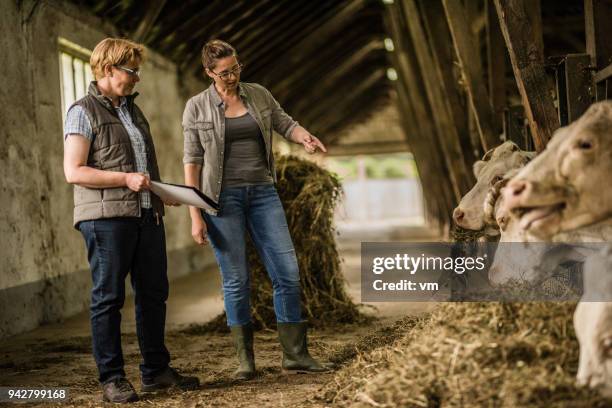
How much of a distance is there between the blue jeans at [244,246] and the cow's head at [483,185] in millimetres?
1011

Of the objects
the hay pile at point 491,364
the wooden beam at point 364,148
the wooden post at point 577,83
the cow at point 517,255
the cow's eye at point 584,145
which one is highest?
the wooden beam at point 364,148

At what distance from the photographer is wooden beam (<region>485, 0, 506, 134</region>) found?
650 centimetres

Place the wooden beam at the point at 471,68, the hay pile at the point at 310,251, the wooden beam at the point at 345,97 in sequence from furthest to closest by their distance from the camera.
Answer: the wooden beam at the point at 345,97 < the wooden beam at the point at 471,68 < the hay pile at the point at 310,251

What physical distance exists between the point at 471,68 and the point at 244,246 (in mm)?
3463

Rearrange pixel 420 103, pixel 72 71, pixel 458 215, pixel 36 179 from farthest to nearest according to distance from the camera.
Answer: pixel 420 103, pixel 72 71, pixel 36 179, pixel 458 215

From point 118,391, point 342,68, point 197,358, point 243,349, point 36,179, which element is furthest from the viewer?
point 342,68

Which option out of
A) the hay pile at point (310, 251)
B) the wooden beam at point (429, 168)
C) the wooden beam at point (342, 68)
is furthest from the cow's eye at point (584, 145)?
the wooden beam at point (342, 68)

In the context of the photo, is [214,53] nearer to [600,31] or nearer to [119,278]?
[119,278]

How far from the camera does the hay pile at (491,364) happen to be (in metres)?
2.23

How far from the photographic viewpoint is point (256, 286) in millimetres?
5457

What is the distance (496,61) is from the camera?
6.59 metres

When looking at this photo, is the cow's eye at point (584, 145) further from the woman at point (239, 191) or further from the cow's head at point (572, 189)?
the woman at point (239, 191)

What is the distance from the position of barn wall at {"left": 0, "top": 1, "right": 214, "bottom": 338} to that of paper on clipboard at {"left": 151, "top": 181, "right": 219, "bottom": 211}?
2.76 m

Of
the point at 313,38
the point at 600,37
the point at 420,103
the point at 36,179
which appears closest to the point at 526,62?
the point at 600,37
